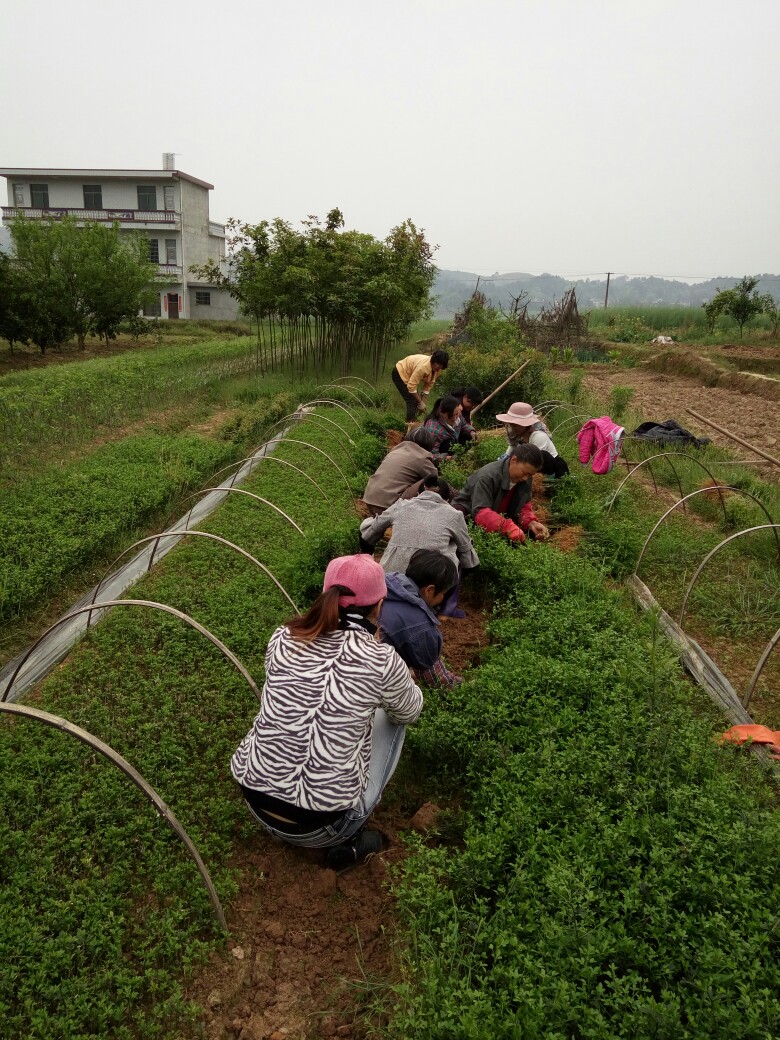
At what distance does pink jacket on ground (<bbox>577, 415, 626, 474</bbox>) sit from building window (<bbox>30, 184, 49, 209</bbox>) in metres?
40.0

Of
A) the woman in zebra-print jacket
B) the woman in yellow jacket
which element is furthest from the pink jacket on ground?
the woman in zebra-print jacket

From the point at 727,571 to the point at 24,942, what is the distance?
608 cm

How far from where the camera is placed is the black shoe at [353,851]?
294 cm

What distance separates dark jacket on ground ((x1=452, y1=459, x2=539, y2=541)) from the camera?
225 inches

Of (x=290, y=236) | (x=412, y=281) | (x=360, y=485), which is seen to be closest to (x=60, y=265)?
(x=290, y=236)

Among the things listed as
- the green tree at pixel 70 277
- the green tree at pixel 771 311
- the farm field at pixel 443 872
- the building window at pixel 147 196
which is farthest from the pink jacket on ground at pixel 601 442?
the building window at pixel 147 196

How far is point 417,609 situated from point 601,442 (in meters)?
4.80

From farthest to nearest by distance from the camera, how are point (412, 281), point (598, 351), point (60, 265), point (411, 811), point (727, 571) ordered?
point (598, 351), point (60, 265), point (412, 281), point (727, 571), point (411, 811)

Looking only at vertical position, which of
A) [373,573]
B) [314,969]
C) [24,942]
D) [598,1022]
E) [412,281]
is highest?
[412,281]

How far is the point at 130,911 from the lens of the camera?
2730mm

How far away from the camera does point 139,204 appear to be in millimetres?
35812

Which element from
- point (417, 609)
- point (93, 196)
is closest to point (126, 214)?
point (93, 196)

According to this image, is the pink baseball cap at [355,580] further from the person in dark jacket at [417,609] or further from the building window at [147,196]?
the building window at [147,196]

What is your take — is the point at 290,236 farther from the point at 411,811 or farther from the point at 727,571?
the point at 411,811
